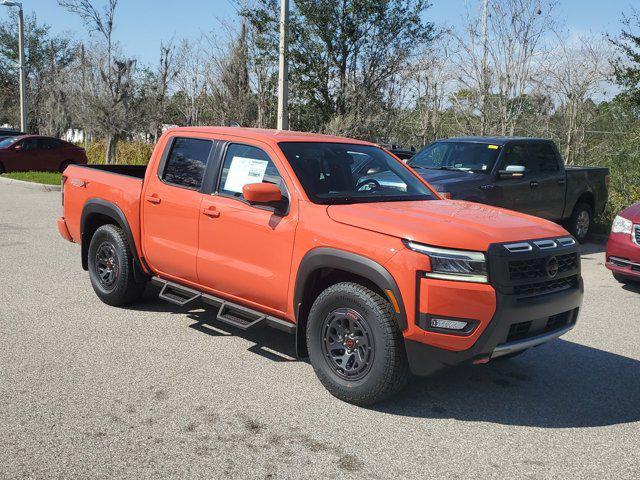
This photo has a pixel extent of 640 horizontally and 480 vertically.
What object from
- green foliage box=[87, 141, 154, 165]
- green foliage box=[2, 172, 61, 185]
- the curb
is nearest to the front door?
the curb

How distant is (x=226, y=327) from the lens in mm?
5984

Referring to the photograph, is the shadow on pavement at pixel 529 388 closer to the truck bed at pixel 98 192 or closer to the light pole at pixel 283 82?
the truck bed at pixel 98 192

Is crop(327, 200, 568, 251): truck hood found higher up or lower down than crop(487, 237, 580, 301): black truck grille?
higher up

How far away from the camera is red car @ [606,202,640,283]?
7.69m

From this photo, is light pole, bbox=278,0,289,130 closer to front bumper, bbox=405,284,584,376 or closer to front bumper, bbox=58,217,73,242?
front bumper, bbox=58,217,73,242

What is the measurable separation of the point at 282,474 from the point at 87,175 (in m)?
4.40

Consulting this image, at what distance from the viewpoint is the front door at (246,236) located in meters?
4.72

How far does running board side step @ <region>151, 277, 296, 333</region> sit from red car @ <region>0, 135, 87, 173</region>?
61.1 feet

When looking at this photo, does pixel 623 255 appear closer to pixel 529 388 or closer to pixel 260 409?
pixel 529 388

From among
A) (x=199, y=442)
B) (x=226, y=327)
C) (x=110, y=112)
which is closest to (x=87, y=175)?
(x=226, y=327)

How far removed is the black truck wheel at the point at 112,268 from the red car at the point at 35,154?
1761 centimetres

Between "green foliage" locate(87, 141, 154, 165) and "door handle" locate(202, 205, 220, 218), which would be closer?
"door handle" locate(202, 205, 220, 218)

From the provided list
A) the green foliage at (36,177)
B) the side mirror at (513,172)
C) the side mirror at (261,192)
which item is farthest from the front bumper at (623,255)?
the green foliage at (36,177)

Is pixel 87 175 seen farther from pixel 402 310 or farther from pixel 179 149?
pixel 402 310
